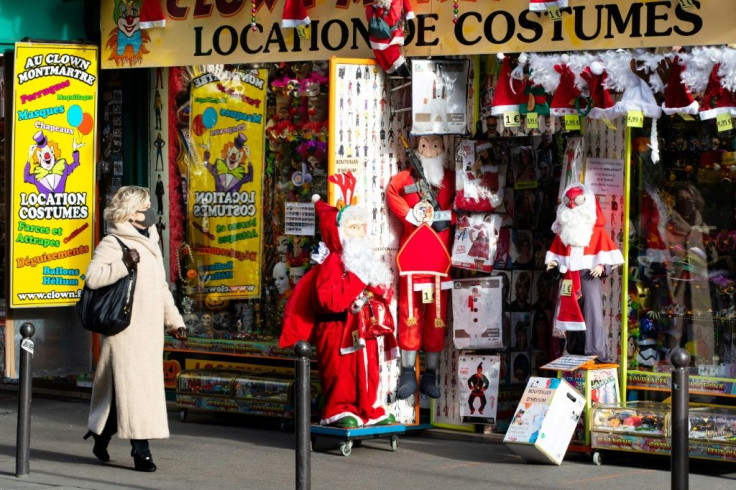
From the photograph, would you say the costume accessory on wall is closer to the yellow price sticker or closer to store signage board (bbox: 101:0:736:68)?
store signage board (bbox: 101:0:736:68)

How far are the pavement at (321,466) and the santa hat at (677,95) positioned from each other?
2434 mm

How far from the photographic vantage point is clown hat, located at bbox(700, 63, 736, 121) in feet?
30.7

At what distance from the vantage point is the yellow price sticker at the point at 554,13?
9.91m

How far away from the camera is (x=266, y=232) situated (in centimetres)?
1195

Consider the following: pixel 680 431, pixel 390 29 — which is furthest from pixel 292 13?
pixel 680 431

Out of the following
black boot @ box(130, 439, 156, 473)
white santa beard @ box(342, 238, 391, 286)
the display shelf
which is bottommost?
black boot @ box(130, 439, 156, 473)

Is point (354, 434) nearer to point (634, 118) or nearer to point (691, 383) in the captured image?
point (691, 383)

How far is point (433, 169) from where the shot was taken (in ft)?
35.3

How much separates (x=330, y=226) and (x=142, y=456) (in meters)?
2.24

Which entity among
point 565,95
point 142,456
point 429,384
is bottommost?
point 142,456

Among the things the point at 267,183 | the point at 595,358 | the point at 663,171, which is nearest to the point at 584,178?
the point at 663,171

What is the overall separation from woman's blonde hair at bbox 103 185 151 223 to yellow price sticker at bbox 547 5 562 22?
3.19 m

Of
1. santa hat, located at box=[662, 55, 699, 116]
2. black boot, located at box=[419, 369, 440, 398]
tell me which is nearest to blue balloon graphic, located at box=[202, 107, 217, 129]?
black boot, located at box=[419, 369, 440, 398]

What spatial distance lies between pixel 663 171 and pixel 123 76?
17.1ft
